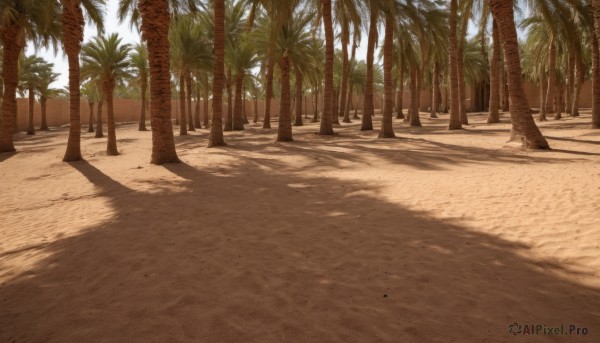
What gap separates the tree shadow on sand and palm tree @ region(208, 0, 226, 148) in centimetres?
898

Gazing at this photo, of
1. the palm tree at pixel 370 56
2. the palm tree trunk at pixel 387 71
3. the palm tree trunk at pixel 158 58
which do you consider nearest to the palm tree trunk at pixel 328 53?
the palm tree at pixel 370 56

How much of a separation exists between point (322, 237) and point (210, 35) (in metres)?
24.1

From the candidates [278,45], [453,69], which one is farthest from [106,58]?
[453,69]

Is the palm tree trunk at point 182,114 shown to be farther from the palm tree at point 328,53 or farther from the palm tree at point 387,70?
the palm tree at point 387,70

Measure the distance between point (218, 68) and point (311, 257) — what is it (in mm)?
11444

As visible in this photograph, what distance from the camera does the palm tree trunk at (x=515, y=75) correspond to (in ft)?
35.3

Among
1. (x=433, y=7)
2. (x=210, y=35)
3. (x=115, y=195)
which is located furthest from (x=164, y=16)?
(x=210, y=35)

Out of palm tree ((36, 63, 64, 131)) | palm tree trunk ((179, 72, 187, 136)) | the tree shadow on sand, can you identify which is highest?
palm tree ((36, 63, 64, 131))

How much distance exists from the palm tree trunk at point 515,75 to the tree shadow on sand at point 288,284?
23.8 feet

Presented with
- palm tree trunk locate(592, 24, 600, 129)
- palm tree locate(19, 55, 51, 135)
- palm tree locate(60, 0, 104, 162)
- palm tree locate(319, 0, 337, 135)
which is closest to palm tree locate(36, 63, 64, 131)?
palm tree locate(19, 55, 51, 135)

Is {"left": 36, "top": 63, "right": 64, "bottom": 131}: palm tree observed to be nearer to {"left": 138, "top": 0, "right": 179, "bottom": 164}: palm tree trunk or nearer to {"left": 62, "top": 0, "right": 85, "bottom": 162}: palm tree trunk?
{"left": 62, "top": 0, "right": 85, "bottom": 162}: palm tree trunk

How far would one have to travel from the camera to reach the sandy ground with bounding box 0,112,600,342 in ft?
9.27

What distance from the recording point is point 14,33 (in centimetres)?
1689

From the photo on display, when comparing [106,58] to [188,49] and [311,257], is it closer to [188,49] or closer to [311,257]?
[188,49]
